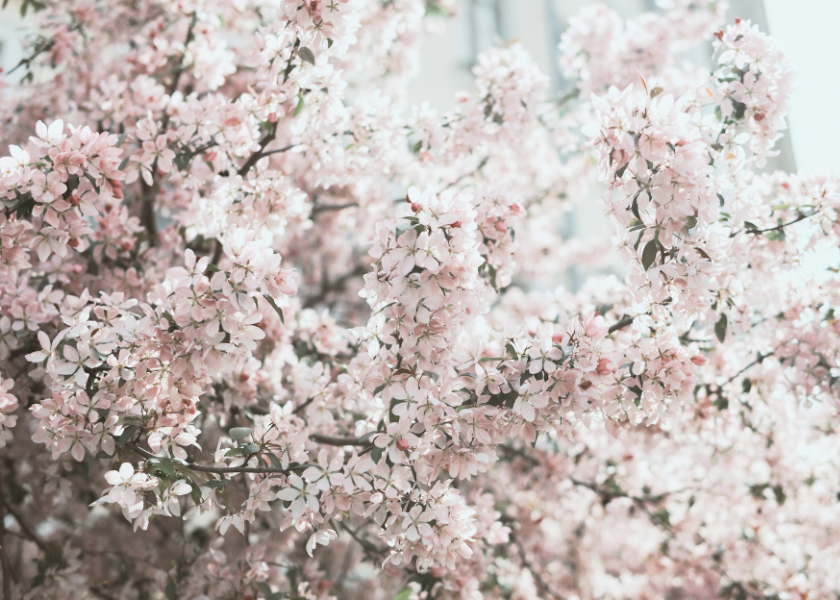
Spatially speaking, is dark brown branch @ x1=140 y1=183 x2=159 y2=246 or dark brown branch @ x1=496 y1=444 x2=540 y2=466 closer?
dark brown branch @ x1=140 y1=183 x2=159 y2=246

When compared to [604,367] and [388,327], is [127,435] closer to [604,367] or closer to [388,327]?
[388,327]

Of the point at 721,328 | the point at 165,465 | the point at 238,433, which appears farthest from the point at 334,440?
the point at 721,328

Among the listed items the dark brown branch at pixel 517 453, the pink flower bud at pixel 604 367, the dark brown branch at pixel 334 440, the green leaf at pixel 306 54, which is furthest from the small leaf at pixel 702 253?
the dark brown branch at pixel 517 453

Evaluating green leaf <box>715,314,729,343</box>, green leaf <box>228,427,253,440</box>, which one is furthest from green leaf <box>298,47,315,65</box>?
green leaf <box>715,314,729,343</box>

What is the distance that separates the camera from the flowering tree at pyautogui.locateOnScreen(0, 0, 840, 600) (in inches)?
35.5

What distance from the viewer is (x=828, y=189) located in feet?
4.09

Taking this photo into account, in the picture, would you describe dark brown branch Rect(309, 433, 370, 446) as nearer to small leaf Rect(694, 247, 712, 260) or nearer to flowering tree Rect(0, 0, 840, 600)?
flowering tree Rect(0, 0, 840, 600)

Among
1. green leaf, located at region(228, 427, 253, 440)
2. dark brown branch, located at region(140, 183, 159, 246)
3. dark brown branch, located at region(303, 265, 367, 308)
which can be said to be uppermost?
dark brown branch, located at region(140, 183, 159, 246)

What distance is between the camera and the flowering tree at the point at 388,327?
2.96ft

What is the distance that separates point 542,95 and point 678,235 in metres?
0.89

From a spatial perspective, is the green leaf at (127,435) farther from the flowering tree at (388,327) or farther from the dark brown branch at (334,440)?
the dark brown branch at (334,440)

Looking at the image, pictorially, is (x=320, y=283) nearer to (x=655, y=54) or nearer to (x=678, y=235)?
(x=655, y=54)

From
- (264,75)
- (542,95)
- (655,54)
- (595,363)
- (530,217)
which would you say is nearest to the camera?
(595,363)

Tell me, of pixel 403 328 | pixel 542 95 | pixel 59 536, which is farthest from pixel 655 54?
pixel 59 536
